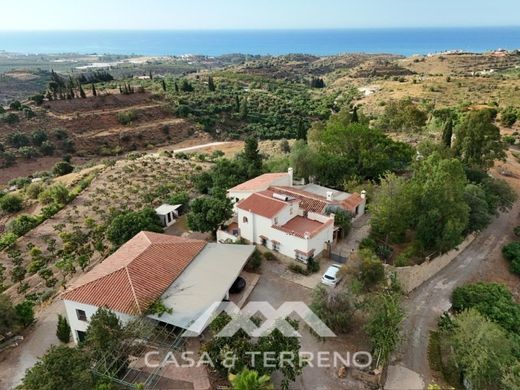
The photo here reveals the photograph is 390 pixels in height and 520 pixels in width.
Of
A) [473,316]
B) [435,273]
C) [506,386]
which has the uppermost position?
[473,316]

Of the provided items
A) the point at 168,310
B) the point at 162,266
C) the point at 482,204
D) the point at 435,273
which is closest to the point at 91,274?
the point at 162,266

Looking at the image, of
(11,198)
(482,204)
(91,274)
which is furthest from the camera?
(11,198)

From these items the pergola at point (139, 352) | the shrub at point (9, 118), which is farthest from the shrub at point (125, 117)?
the pergola at point (139, 352)

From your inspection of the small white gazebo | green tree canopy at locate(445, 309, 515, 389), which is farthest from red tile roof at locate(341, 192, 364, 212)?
the small white gazebo

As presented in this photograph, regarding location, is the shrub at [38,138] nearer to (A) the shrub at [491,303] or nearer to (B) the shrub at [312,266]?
(B) the shrub at [312,266]

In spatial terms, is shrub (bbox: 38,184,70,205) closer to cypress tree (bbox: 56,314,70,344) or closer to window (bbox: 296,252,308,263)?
cypress tree (bbox: 56,314,70,344)

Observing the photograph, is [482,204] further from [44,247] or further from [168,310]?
[44,247]

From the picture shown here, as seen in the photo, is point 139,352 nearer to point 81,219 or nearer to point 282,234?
point 282,234
